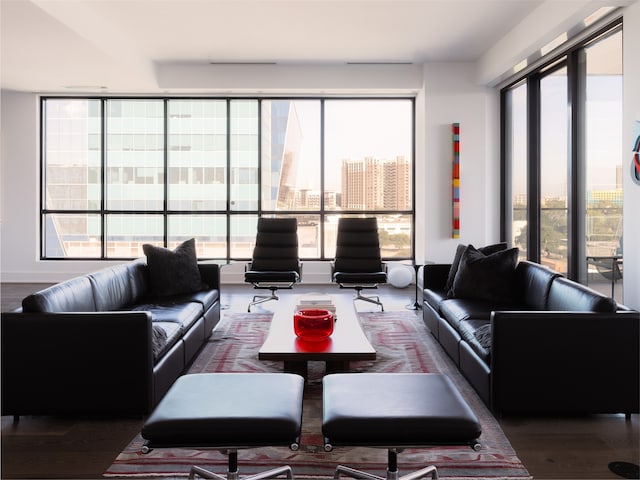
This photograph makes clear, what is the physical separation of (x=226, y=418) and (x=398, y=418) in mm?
565

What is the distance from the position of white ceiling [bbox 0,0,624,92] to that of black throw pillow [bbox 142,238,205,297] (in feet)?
7.59

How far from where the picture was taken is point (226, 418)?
1774mm

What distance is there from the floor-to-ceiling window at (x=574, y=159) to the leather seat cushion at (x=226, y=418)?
372 centimetres

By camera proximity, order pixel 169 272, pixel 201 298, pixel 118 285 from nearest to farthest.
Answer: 1. pixel 118 285
2. pixel 201 298
3. pixel 169 272

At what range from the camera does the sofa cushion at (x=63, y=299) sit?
289 centimetres

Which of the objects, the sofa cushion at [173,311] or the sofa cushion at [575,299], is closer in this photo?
the sofa cushion at [575,299]

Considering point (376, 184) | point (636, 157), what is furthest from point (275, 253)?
point (636, 157)

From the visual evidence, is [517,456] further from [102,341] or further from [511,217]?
[511,217]

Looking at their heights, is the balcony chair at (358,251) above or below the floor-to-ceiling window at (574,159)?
below

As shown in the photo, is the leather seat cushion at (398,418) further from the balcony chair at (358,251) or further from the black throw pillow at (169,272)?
the balcony chair at (358,251)

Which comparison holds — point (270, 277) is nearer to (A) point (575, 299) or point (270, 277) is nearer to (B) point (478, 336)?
(B) point (478, 336)

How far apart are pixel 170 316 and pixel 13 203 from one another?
5.80 metres

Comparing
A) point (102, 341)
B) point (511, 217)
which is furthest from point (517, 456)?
point (511, 217)

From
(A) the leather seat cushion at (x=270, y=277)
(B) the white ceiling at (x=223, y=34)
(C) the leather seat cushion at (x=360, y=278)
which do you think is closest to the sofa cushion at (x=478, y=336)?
(C) the leather seat cushion at (x=360, y=278)
